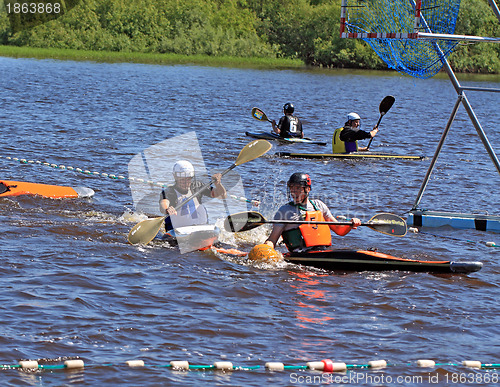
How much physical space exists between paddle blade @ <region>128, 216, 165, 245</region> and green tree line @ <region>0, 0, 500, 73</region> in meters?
51.2

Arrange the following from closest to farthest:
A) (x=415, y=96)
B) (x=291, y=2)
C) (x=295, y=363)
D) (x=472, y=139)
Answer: (x=295, y=363)
(x=472, y=139)
(x=415, y=96)
(x=291, y=2)

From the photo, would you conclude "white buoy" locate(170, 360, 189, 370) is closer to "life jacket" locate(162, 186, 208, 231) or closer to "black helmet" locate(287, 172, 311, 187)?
"black helmet" locate(287, 172, 311, 187)

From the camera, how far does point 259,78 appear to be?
47.7m

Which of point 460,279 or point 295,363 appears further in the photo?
point 460,279

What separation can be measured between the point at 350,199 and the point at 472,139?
10.6m

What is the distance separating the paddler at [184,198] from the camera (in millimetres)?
9133

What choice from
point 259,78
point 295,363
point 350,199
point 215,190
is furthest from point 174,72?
point 295,363

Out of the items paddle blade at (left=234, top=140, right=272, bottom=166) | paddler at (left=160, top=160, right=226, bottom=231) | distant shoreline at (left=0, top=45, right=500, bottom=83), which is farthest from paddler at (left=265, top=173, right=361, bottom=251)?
distant shoreline at (left=0, top=45, right=500, bottom=83)

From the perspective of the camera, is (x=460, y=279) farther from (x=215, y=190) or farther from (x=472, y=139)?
A: (x=472, y=139)

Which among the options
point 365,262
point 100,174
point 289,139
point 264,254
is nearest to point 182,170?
point 264,254

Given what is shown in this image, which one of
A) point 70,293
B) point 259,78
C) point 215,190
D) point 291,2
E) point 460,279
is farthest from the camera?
point 291,2

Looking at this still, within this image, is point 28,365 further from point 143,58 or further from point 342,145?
point 143,58

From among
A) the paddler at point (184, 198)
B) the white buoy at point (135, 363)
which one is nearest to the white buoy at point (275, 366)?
the white buoy at point (135, 363)

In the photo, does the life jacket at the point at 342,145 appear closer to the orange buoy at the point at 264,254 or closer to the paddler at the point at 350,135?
the paddler at the point at 350,135
